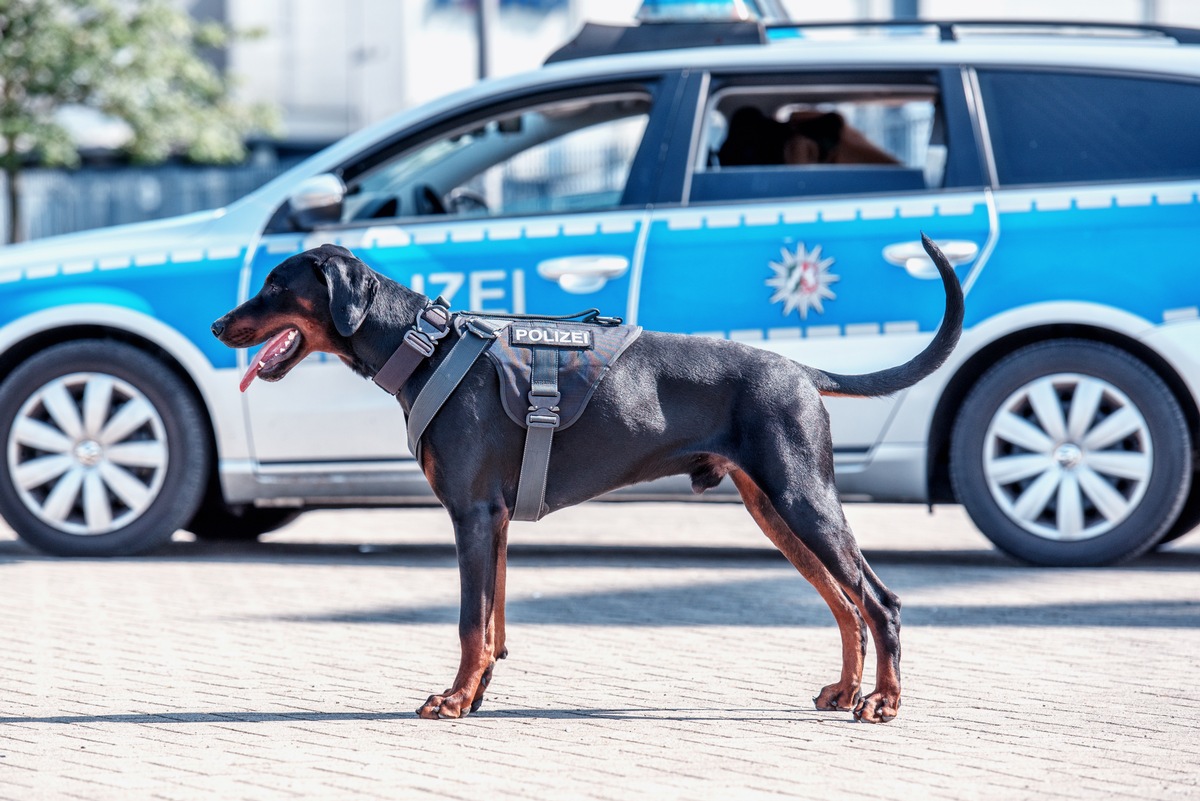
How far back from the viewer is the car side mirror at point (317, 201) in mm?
5930

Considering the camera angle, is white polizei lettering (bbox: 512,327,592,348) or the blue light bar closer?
white polizei lettering (bbox: 512,327,592,348)

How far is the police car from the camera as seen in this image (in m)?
5.93

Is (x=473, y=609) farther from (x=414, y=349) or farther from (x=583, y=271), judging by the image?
(x=583, y=271)

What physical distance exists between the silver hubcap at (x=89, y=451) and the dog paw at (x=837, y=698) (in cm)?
328

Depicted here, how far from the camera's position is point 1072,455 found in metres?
5.98

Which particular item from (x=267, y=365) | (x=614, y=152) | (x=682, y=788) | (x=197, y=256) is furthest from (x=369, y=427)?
(x=614, y=152)

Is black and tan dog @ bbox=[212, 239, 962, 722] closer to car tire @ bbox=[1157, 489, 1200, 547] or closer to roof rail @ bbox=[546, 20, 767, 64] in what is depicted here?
roof rail @ bbox=[546, 20, 767, 64]

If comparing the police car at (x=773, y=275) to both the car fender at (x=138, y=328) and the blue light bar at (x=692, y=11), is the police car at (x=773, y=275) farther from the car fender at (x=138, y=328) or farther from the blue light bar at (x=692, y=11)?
the blue light bar at (x=692, y=11)

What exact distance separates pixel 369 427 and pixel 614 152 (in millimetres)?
9595

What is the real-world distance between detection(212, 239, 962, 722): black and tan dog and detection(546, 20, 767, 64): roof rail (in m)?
2.67

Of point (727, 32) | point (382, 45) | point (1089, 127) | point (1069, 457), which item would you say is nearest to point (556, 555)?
point (1069, 457)

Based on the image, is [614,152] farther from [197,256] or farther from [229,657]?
[229,657]

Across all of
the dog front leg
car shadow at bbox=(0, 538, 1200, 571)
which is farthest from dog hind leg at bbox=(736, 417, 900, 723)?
car shadow at bbox=(0, 538, 1200, 571)

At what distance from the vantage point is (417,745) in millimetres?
3605
